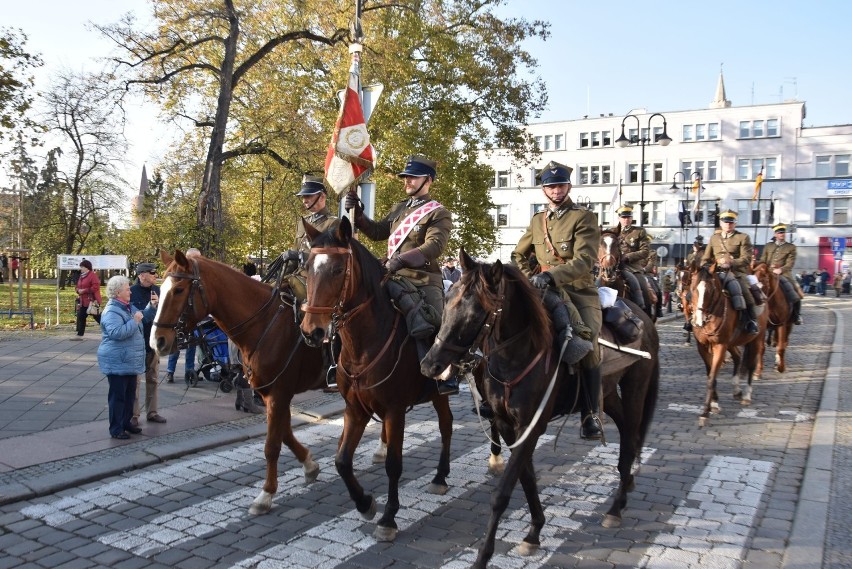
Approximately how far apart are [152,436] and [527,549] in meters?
5.22

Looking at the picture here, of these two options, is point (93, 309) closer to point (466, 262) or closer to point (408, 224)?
point (408, 224)

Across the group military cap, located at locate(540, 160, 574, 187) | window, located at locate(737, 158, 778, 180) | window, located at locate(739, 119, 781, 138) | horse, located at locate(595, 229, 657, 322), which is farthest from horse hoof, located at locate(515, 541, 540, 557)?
window, located at locate(739, 119, 781, 138)

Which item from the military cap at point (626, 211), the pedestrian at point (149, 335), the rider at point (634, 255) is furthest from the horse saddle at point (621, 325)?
the military cap at point (626, 211)

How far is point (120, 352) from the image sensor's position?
770 centimetres

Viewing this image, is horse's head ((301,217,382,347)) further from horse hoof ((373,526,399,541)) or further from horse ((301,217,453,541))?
horse hoof ((373,526,399,541))

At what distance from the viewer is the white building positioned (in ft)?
184

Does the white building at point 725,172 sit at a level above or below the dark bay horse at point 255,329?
above

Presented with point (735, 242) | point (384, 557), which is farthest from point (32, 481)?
point (735, 242)

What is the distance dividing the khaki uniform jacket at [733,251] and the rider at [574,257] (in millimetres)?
6505

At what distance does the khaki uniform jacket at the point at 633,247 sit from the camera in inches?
456

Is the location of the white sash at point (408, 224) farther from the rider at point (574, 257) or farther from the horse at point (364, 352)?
the rider at point (574, 257)

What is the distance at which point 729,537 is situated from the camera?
5.18 meters

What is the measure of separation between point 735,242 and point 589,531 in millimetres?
8143

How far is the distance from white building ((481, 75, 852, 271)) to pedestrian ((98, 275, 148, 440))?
161ft
